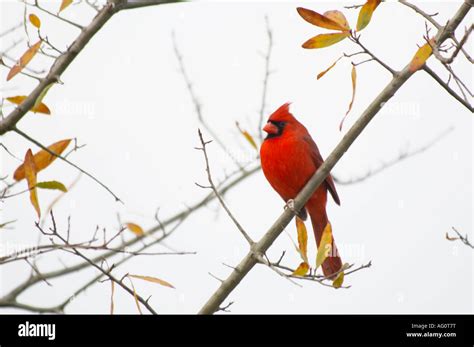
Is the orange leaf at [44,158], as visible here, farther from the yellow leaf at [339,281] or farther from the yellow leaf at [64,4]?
the yellow leaf at [339,281]

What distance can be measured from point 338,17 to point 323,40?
8 cm

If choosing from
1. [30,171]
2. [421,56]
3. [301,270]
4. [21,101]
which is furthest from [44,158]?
[421,56]

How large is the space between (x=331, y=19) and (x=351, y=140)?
467 mm

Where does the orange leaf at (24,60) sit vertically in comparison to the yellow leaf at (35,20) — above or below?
below

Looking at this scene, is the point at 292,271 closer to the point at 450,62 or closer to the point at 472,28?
the point at 450,62

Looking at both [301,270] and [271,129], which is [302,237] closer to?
[301,270]

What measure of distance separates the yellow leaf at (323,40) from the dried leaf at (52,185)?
78 cm

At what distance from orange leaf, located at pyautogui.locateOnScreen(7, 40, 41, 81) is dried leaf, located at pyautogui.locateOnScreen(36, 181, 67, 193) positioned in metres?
0.36

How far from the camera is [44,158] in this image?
1829 mm

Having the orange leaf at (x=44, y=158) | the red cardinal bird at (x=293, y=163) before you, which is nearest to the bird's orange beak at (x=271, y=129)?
the red cardinal bird at (x=293, y=163)

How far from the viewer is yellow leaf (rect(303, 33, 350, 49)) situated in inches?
73.6

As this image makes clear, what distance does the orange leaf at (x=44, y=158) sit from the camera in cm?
180
